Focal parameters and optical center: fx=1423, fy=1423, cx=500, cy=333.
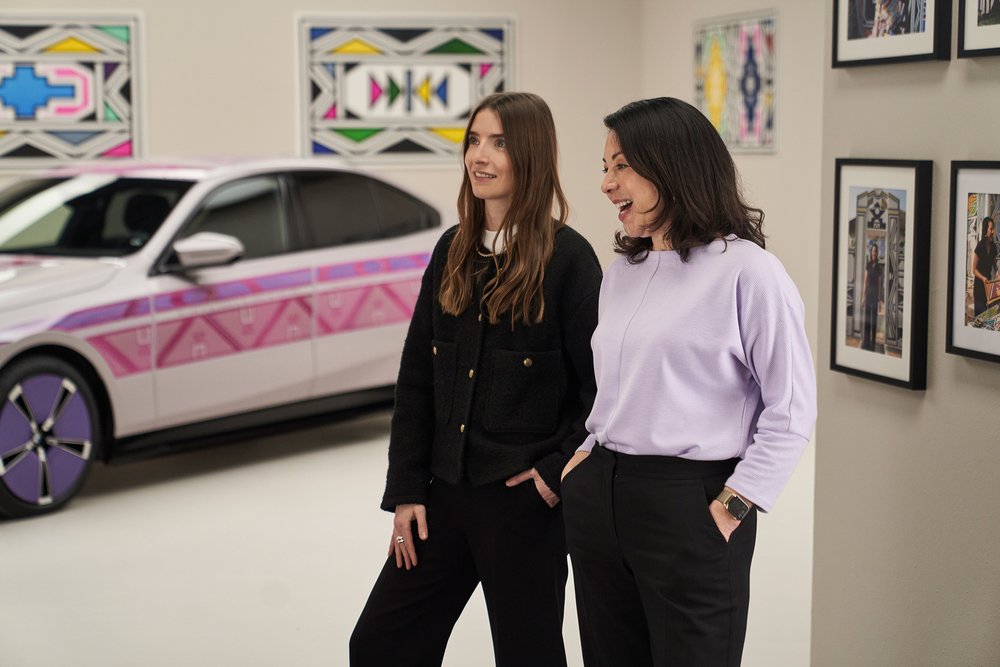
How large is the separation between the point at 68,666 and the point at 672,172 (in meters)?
2.39

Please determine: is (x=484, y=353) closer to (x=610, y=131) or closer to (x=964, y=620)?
(x=610, y=131)

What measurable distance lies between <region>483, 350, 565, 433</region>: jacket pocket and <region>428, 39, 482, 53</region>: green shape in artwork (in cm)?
684

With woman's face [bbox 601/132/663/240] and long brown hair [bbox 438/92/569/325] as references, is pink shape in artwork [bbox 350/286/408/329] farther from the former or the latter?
woman's face [bbox 601/132/663/240]

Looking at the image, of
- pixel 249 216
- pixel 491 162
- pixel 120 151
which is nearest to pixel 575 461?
pixel 491 162

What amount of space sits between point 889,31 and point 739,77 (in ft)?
17.7

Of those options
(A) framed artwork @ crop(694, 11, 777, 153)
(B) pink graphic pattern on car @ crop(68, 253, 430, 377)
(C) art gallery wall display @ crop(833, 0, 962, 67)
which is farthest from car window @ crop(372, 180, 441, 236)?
(C) art gallery wall display @ crop(833, 0, 962, 67)

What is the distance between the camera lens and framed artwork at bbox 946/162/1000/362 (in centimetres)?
258

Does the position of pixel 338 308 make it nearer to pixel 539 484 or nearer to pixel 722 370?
pixel 539 484

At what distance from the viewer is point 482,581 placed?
2.58 meters

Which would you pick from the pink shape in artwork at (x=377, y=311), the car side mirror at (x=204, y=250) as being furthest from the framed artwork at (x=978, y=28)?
the pink shape in artwork at (x=377, y=311)

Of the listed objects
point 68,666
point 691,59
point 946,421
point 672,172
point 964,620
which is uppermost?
point 691,59

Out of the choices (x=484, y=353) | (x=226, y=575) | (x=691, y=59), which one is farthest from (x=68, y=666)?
(x=691, y=59)

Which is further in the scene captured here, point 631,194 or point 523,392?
point 523,392

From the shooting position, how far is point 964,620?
276 cm
